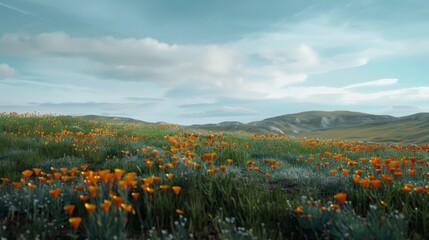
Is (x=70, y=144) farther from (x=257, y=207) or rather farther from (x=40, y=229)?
(x=257, y=207)

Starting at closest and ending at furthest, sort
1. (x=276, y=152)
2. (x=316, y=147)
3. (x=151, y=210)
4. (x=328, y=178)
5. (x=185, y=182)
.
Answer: (x=151, y=210), (x=185, y=182), (x=328, y=178), (x=276, y=152), (x=316, y=147)

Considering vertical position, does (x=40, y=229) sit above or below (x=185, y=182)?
below

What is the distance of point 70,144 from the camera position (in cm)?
1066

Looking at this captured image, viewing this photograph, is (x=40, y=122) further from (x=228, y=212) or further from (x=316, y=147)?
(x=228, y=212)

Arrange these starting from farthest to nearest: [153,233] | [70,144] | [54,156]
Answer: [70,144], [54,156], [153,233]

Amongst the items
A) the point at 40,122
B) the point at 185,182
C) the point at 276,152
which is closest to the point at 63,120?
the point at 40,122

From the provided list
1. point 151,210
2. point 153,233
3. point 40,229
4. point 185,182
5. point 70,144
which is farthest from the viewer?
point 70,144

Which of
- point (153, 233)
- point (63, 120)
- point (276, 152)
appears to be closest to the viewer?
point (153, 233)

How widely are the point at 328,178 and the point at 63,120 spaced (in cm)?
1905

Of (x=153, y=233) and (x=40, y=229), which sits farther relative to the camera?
(x=40, y=229)

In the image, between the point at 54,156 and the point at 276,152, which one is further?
the point at 276,152

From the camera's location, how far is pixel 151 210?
3.89 metres

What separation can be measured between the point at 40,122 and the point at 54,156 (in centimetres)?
995

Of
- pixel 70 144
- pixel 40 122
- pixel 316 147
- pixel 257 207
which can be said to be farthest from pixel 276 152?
pixel 40 122
